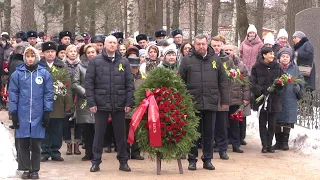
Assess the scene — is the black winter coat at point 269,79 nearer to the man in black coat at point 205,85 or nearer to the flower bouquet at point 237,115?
the flower bouquet at point 237,115

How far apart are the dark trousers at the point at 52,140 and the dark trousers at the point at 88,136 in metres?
0.43

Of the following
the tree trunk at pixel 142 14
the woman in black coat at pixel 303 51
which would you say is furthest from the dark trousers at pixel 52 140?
the tree trunk at pixel 142 14

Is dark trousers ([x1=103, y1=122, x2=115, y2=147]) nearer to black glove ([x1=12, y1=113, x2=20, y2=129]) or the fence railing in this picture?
black glove ([x1=12, y1=113, x2=20, y2=129])

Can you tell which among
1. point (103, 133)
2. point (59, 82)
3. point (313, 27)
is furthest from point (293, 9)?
point (103, 133)

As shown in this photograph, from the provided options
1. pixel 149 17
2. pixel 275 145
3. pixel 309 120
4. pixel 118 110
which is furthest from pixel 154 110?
pixel 149 17

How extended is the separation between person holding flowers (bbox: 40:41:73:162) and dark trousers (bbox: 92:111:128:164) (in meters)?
1.26

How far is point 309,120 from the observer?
12742 mm

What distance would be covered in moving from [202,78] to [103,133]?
69.1 inches

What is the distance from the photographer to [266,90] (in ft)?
37.3

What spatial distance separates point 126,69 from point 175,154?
1543mm

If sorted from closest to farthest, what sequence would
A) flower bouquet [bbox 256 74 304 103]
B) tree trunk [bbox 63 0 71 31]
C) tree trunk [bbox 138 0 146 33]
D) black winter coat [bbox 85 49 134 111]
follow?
black winter coat [bbox 85 49 134 111], flower bouquet [bbox 256 74 304 103], tree trunk [bbox 138 0 146 33], tree trunk [bbox 63 0 71 31]

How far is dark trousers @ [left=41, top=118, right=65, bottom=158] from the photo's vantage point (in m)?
10.6

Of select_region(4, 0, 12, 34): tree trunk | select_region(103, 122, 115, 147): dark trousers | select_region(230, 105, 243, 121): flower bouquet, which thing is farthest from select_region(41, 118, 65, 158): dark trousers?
select_region(4, 0, 12, 34): tree trunk

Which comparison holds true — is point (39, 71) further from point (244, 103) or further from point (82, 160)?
point (244, 103)
